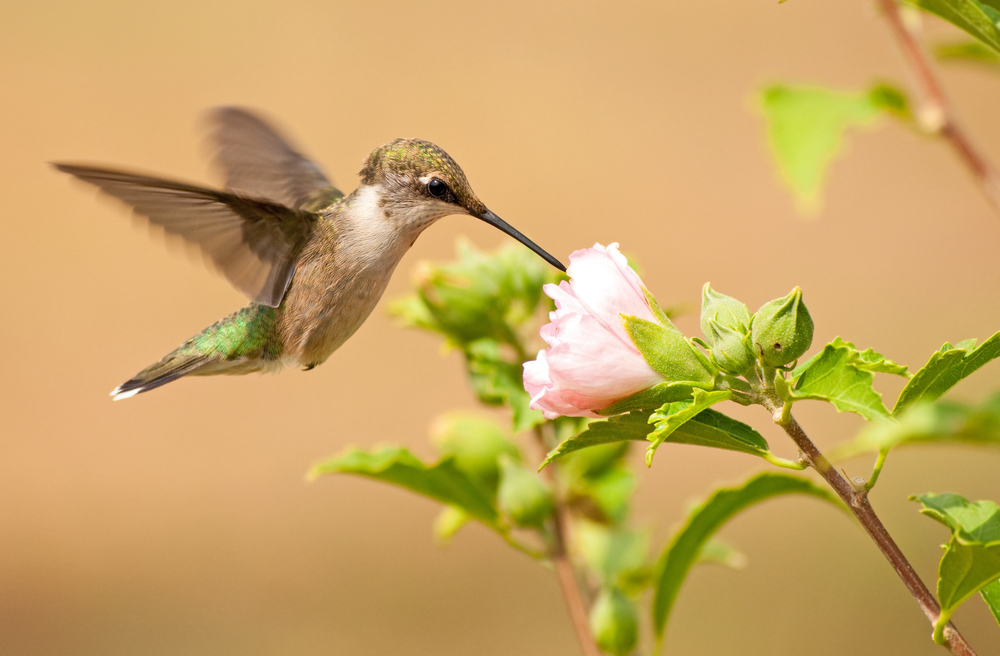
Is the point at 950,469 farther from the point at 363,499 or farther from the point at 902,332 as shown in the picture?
the point at 363,499

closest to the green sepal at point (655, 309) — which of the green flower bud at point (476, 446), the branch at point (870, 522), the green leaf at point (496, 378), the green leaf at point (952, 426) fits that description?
the branch at point (870, 522)

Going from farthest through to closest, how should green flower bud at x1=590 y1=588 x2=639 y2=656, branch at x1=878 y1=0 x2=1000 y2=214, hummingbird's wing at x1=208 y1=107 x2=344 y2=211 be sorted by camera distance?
hummingbird's wing at x1=208 y1=107 x2=344 y2=211 < branch at x1=878 y1=0 x2=1000 y2=214 < green flower bud at x1=590 y1=588 x2=639 y2=656

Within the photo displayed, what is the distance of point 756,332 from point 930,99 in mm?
1553

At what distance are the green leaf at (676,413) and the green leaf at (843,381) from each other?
106 mm

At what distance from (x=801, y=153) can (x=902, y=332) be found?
→ 5.89 metres

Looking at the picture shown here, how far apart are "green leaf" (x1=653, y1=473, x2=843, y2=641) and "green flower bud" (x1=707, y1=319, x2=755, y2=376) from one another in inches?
23.7

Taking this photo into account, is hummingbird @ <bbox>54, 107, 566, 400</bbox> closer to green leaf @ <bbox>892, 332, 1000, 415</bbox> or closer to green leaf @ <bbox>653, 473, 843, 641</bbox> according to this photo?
green leaf @ <bbox>653, 473, 843, 641</bbox>

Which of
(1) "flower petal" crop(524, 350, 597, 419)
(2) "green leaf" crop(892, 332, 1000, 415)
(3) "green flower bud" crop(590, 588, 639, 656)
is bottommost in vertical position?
(3) "green flower bud" crop(590, 588, 639, 656)

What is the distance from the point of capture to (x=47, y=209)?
1026cm

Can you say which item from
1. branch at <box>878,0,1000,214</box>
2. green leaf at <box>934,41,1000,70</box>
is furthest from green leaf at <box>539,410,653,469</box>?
green leaf at <box>934,41,1000,70</box>

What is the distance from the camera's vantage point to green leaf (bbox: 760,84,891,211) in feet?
8.98

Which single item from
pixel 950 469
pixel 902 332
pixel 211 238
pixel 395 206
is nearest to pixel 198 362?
pixel 211 238

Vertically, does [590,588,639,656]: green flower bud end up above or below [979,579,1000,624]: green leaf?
below

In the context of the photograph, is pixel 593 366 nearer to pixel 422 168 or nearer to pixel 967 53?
pixel 422 168
